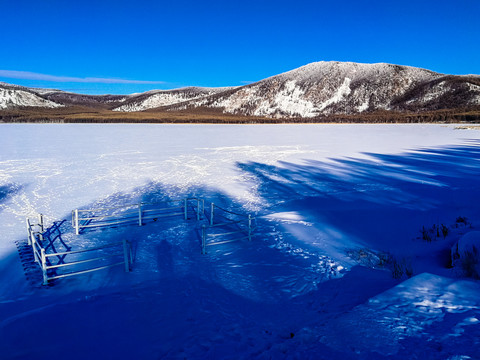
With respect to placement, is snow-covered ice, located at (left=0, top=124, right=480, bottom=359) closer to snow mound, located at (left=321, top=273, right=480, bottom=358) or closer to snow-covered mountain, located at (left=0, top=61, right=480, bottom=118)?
snow mound, located at (left=321, top=273, right=480, bottom=358)

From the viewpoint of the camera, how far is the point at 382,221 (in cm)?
778

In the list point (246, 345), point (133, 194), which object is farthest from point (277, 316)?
point (133, 194)

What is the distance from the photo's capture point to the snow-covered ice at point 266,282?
3.46m

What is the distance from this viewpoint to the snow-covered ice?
346cm

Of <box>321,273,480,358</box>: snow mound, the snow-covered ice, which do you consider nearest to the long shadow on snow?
the snow-covered ice

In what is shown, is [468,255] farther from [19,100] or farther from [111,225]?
[19,100]

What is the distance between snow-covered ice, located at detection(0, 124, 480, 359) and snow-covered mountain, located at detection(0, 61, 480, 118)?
99998 millimetres

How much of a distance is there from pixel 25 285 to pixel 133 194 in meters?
5.40

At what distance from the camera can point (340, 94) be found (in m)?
117

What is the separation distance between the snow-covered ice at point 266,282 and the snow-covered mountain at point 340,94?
100.0 meters

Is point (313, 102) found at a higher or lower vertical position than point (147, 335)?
higher

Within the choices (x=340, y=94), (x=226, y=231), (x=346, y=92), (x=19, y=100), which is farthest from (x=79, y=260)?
(x=19, y=100)

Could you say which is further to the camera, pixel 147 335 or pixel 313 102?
pixel 313 102

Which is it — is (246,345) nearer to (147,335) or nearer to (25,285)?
(147,335)
